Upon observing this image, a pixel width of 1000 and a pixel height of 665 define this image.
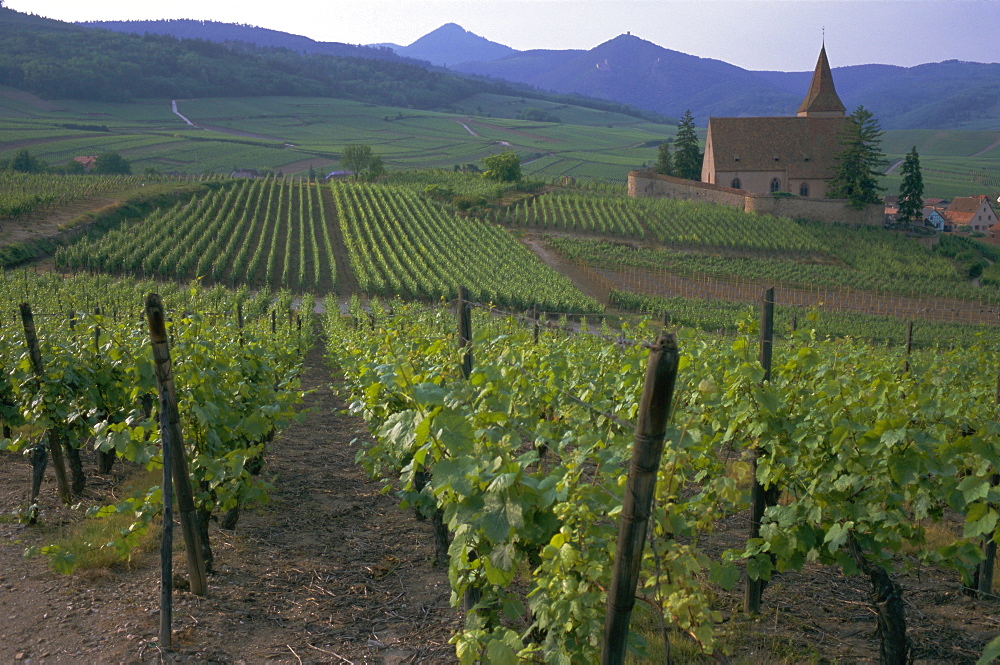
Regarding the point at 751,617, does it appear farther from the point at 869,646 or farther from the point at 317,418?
the point at 317,418

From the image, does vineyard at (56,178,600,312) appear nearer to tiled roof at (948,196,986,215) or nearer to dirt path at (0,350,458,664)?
dirt path at (0,350,458,664)

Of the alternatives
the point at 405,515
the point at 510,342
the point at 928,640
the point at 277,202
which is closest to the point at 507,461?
the point at 510,342

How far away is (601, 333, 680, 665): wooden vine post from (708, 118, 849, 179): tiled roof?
184 ft

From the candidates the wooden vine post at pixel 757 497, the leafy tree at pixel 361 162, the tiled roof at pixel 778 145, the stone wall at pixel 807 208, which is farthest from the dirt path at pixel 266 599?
the leafy tree at pixel 361 162

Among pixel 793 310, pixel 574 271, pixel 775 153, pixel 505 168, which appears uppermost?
pixel 775 153

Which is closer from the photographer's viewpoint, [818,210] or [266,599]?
[266,599]

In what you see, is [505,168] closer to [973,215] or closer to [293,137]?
[973,215]

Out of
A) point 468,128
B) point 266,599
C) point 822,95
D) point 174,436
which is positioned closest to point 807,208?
point 822,95

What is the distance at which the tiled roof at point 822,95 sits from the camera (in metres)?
57.4

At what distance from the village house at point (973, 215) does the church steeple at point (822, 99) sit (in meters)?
16.7

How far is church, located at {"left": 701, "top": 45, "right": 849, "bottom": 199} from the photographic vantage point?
52844 mm

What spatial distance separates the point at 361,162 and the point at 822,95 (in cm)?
4072

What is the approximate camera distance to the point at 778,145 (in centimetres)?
5416

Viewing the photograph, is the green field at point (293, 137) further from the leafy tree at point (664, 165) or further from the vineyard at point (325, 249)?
the vineyard at point (325, 249)
